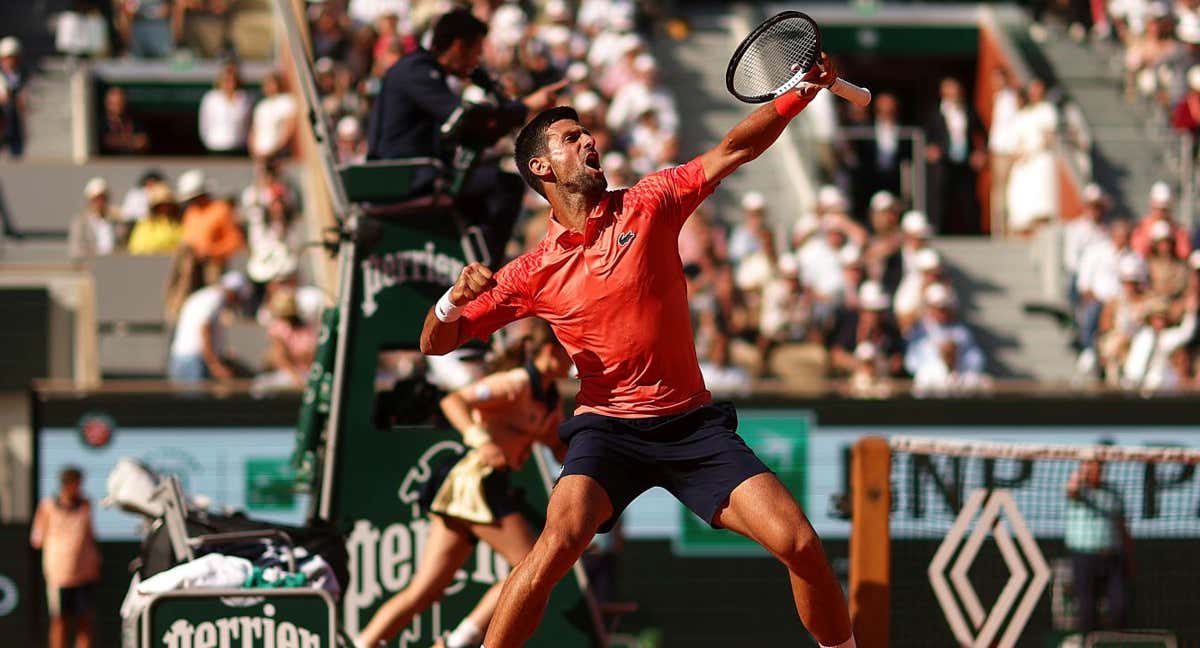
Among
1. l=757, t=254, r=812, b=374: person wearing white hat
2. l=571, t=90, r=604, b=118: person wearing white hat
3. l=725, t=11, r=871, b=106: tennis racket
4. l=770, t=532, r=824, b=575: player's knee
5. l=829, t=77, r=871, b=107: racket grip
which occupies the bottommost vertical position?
l=770, t=532, r=824, b=575: player's knee

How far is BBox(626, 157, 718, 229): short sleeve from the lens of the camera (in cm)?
745

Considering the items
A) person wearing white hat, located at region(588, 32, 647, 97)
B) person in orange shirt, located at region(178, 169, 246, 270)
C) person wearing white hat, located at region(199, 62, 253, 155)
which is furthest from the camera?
person wearing white hat, located at region(588, 32, 647, 97)

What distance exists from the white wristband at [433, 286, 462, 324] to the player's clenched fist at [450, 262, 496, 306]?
0.02 m

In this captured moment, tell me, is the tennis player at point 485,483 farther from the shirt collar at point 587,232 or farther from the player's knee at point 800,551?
the player's knee at point 800,551

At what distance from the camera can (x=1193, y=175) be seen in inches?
773

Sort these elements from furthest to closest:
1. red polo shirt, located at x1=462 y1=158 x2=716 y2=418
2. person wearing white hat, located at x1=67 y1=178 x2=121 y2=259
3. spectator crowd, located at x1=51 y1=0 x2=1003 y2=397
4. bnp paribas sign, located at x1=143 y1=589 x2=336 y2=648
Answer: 1. person wearing white hat, located at x1=67 y1=178 x2=121 y2=259
2. spectator crowd, located at x1=51 y1=0 x2=1003 y2=397
3. bnp paribas sign, located at x1=143 y1=589 x2=336 y2=648
4. red polo shirt, located at x1=462 y1=158 x2=716 y2=418

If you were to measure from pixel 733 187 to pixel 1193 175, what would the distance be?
170 inches

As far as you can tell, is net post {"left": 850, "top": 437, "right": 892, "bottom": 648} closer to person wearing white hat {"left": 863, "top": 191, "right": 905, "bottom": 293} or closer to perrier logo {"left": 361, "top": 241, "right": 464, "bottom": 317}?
perrier logo {"left": 361, "top": 241, "right": 464, "bottom": 317}

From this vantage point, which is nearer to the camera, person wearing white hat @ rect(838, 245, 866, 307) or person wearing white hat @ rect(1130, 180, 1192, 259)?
person wearing white hat @ rect(838, 245, 866, 307)

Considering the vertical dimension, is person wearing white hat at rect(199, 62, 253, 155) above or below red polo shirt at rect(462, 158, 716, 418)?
above

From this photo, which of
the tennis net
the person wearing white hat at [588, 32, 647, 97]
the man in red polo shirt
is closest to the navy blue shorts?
the man in red polo shirt

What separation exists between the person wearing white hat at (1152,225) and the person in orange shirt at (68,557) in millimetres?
8980

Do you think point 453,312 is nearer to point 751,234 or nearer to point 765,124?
point 765,124

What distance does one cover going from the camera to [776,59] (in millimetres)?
7277
